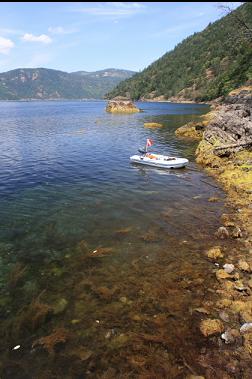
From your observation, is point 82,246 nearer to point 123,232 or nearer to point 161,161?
point 123,232

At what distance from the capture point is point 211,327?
1232 cm

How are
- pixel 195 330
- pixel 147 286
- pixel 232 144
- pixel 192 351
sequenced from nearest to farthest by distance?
1. pixel 192 351
2. pixel 195 330
3. pixel 147 286
4. pixel 232 144

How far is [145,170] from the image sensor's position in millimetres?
38781

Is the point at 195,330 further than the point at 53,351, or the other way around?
the point at 195,330

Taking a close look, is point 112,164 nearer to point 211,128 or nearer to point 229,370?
point 211,128

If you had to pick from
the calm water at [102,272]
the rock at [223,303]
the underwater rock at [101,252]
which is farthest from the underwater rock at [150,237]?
the rock at [223,303]

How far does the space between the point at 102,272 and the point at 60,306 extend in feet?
10.3

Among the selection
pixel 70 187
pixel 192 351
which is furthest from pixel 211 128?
pixel 192 351

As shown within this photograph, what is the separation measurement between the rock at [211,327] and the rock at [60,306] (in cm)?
623

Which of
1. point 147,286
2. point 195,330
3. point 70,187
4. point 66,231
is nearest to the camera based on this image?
point 195,330

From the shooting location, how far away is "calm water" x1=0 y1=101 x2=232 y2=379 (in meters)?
11.4

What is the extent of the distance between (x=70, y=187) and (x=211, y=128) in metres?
26.9

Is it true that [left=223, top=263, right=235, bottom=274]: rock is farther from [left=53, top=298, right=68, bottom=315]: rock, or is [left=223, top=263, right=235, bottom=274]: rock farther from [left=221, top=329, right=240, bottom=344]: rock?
[left=53, top=298, right=68, bottom=315]: rock

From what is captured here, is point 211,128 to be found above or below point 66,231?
above
